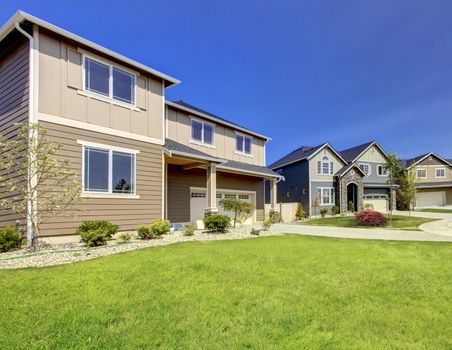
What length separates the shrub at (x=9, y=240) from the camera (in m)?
8.01

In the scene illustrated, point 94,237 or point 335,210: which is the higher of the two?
point 94,237

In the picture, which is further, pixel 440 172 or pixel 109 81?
pixel 440 172

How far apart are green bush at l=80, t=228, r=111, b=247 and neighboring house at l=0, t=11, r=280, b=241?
60.7 inches

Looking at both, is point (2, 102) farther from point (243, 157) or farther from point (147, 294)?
point (243, 157)

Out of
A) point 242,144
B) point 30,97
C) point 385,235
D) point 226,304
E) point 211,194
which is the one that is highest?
point 242,144

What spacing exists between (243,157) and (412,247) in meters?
12.4

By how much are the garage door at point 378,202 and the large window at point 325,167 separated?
6.33 m

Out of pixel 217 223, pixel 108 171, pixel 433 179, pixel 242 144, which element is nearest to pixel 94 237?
pixel 108 171

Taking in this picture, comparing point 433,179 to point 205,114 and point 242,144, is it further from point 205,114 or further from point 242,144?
point 205,114

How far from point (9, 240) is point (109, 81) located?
6247mm

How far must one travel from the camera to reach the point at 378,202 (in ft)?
116

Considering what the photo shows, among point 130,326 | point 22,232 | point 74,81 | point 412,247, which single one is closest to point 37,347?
point 130,326

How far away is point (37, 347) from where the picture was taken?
10.1ft

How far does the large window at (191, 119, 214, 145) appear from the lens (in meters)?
16.7
